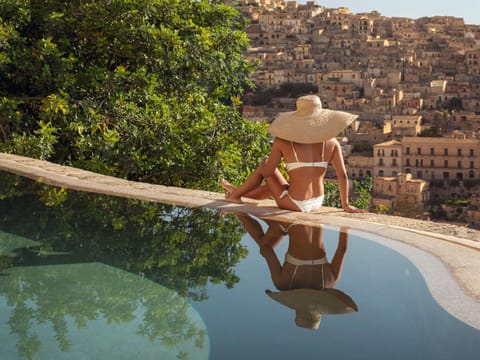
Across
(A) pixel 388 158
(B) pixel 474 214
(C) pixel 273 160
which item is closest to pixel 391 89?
(A) pixel 388 158

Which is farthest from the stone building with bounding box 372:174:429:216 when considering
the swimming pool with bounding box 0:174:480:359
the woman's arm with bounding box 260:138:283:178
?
the swimming pool with bounding box 0:174:480:359

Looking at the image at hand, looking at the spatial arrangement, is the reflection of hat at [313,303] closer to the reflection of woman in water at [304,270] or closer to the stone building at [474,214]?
the reflection of woman in water at [304,270]

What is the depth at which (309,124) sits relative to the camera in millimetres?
3832

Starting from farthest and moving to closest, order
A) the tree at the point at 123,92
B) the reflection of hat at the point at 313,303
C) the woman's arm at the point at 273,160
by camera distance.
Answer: the tree at the point at 123,92 < the woman's arm at the point at 273,160 < the reflection of hat at the point at 313,303

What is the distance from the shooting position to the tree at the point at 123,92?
6574 millimetres

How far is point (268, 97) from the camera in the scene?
65312 mm

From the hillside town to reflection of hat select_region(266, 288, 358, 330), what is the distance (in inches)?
979

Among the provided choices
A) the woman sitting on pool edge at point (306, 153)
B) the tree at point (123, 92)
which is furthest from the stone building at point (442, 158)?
the woman sitting on pool edge at point (306, 153)

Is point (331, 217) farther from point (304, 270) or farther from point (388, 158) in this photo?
point (388, 158)

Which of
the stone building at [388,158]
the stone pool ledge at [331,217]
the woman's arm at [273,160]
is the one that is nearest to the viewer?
the stone pool ledge at [331,217]


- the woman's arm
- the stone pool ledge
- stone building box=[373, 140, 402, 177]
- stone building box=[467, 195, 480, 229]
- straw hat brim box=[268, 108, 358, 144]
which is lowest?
stone building box=[467, 195, 480, 229]

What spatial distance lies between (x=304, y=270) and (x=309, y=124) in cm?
123

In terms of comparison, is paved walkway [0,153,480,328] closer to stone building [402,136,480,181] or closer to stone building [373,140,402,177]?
stone building [373,140,402,177]

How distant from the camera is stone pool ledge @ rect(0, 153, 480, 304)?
9.27ft
